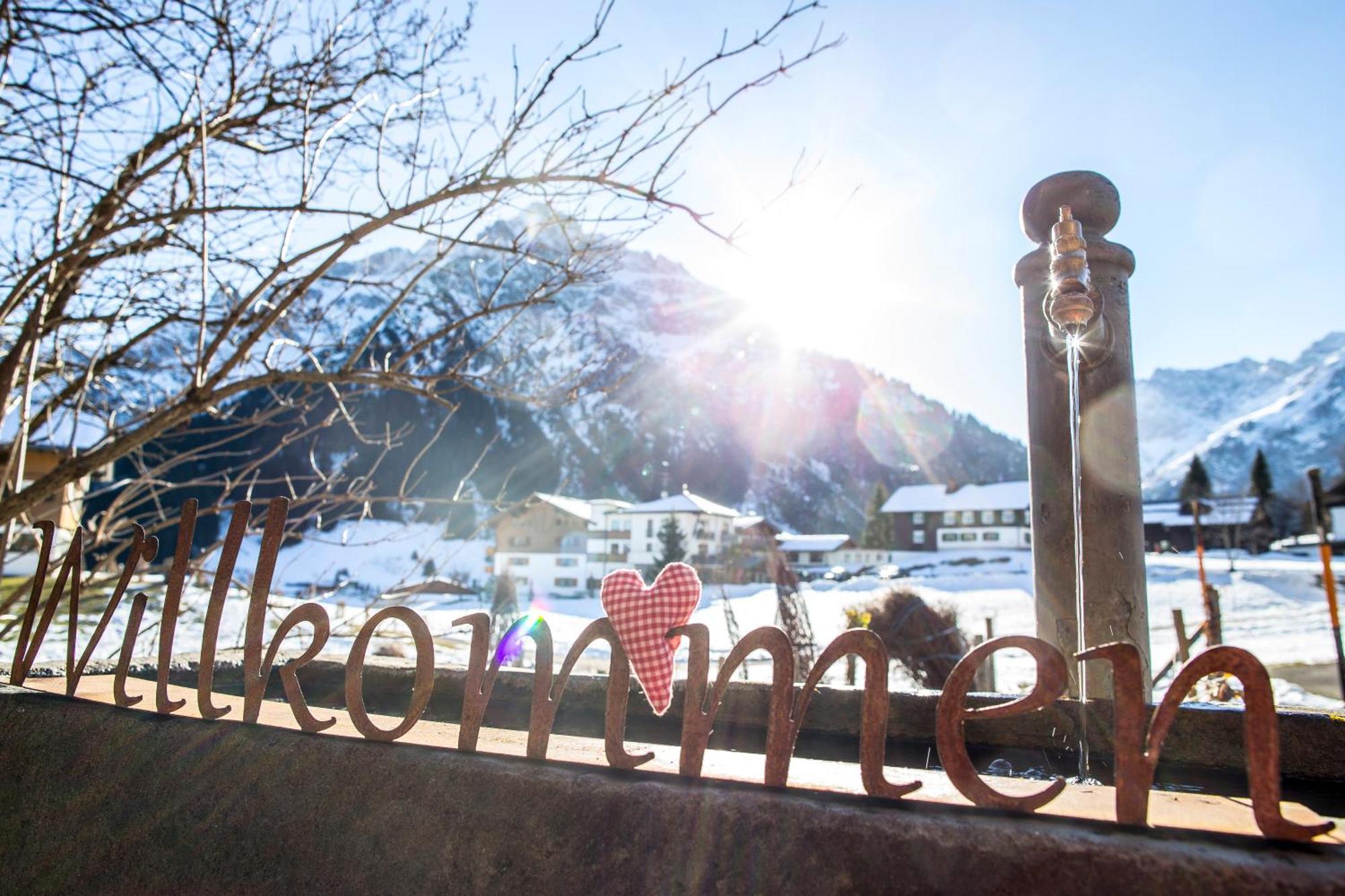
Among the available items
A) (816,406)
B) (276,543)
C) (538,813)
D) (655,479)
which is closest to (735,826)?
(538,813)

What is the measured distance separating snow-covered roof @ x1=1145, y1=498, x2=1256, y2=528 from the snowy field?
14.3m

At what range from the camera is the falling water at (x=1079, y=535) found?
1960mm

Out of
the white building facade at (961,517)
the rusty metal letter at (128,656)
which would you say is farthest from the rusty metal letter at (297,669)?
the white building facade at (961,517)

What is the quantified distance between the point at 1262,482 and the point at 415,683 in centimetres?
7978

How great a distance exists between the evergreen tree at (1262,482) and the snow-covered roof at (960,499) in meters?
25.3

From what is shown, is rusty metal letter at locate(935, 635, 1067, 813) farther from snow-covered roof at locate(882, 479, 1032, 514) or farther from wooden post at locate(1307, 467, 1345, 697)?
snow-covered roof at locate(882, 479, 1032, 514)

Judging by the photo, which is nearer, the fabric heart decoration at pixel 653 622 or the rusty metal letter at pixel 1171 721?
the rusty metal letter at pixel 1171 721

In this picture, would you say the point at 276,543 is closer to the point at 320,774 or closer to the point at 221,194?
the point at 320,774

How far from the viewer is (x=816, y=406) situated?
175750mm

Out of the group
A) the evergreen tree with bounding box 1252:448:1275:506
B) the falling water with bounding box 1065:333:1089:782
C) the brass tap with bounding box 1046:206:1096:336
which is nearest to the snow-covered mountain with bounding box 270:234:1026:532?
the evergreen tree with bounding box 1252:448:1275:506

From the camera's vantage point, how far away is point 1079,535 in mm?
2203

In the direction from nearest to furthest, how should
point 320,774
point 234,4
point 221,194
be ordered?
point 320,774, point 234,4, point 221,194

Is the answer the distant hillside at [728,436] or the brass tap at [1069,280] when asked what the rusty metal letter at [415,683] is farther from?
the distant hillside at [728,436]

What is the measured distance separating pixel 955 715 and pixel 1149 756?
24 cm
